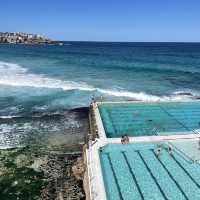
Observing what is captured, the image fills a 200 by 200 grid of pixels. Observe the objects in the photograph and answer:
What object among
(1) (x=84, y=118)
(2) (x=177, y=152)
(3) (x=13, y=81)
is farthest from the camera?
(3) (x=13, y=81)

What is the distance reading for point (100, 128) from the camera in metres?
20.3

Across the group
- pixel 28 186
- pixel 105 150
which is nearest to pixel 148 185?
pixel 105 150

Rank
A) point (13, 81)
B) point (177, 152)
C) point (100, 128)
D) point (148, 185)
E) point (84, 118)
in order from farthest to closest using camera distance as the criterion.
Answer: point (13, 81)
point (84, 118)
point (100, 128)
point (177, 152)
point (148, 185)

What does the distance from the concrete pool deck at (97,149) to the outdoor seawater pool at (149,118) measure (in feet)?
2.19

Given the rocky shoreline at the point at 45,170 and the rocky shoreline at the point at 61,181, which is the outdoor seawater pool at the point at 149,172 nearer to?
the rocky shoreline at the point at 61,181

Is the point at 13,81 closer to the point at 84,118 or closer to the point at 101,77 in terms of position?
the point at 101,77

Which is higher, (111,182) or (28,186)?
(111,182)

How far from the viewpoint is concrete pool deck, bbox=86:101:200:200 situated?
13358 mm

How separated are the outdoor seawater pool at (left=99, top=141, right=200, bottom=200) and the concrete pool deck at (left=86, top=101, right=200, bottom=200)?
0.26 meters

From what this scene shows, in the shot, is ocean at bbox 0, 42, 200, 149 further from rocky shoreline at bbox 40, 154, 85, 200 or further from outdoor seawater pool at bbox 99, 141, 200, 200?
outdoor seawater pool at bbox 99, 141, 200, 200

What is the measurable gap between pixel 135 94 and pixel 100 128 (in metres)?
16.0

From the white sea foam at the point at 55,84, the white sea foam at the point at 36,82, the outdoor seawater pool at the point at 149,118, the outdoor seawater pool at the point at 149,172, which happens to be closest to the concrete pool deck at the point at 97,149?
the outdoor seawater pool at the point at 149,172

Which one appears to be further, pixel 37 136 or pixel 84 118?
pixel 84 118

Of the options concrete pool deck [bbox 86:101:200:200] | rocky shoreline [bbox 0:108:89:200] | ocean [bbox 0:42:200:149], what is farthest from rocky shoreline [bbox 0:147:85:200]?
ocean [bbox 0:42:200:149]
